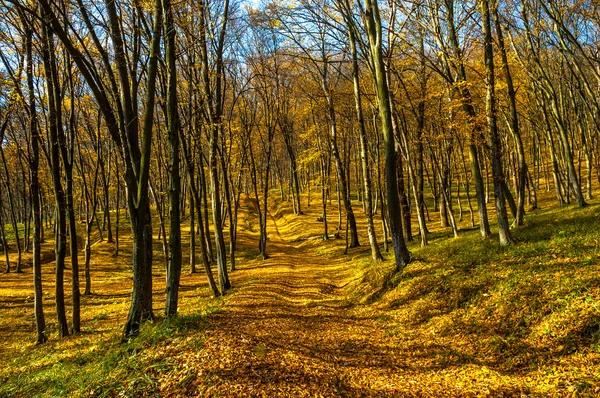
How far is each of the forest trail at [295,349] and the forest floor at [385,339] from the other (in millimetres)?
30

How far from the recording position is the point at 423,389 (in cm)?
514

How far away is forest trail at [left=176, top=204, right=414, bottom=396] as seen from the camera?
4977mm

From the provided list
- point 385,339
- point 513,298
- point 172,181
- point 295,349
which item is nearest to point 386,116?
point 513,298

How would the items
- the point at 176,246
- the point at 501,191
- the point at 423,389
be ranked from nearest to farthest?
the point at 423,389, the point at 176,246, the point at 501,191

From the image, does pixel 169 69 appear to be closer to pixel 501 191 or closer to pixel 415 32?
pixel 501 191

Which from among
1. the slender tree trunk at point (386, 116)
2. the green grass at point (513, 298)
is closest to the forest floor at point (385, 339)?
the green grass at point (513, 298)

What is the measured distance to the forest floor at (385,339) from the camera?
16.6ft

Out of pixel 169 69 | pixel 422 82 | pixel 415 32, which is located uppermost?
pixel 415 32

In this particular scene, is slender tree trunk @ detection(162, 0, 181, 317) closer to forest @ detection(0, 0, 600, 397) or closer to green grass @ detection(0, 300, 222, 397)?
forest @ detection(0, 0, 600, 397)

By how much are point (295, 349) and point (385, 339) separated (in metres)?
2.27

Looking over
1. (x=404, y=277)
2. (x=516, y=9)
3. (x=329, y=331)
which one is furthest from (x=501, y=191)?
(x=516, y=9)

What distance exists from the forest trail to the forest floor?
30 mm

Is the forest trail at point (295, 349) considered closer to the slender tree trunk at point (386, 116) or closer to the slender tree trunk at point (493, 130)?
the slender tree trunk at point (386, 116)

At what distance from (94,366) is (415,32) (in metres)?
16.7
